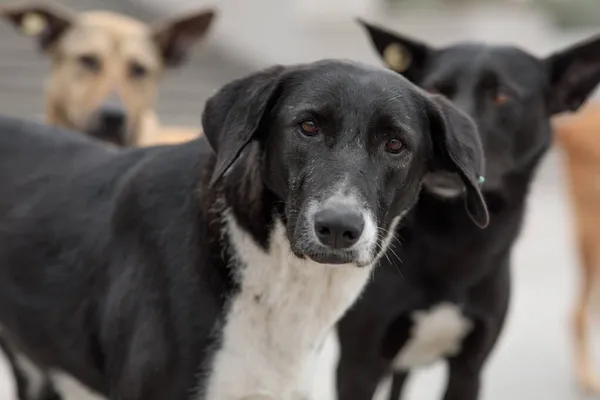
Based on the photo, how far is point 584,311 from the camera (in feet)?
16.7

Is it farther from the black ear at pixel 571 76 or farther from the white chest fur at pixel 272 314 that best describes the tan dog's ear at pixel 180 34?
the white chest fur at pixel 272 314

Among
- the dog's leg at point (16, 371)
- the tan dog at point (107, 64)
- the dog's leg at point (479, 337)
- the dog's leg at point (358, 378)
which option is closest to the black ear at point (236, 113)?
the dog's leg at point (358, 378)

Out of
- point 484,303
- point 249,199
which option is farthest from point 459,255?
point 249,199

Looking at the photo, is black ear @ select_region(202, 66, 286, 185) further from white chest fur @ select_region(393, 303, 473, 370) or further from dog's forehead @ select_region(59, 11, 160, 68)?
dog's forehead @ select_region(59, 11, 160, 68)

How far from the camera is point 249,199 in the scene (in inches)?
101

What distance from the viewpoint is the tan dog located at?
4844 millimetres

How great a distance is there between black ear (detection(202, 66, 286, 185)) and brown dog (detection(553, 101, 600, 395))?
9.02 ft

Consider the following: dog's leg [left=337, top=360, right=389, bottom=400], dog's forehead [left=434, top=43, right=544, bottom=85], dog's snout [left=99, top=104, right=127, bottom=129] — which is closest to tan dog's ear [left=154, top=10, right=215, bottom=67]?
dog's snout [left=99, top=104, right=127, bottom=129]

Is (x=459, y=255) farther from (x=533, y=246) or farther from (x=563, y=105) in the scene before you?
(x=533, y=246)

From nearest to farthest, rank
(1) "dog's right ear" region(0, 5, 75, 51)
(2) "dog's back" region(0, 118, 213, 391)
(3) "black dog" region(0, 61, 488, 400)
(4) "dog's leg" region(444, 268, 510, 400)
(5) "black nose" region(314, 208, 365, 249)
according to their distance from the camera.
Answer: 1. (5) "black nose" region(314, 208, 365, 249)
2. (3) "black dog" region(0, 61, 488, 400)
3. (2) "dog's back" region(0, 118, 213, 391)
4. (4) "dog's leg" region(444, 268, 510, 400)
5. (1) "dog's right ear" region(0, 5, 75, 51)

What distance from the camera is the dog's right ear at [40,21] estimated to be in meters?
4.91

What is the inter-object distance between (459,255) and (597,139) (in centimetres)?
191

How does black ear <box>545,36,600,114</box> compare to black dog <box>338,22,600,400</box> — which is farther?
black ear <box>545,36,600,114</box>

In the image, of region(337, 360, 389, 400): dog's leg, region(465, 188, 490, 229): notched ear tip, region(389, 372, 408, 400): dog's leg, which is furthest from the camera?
region(389, 372, 408, 400): dog's leg
